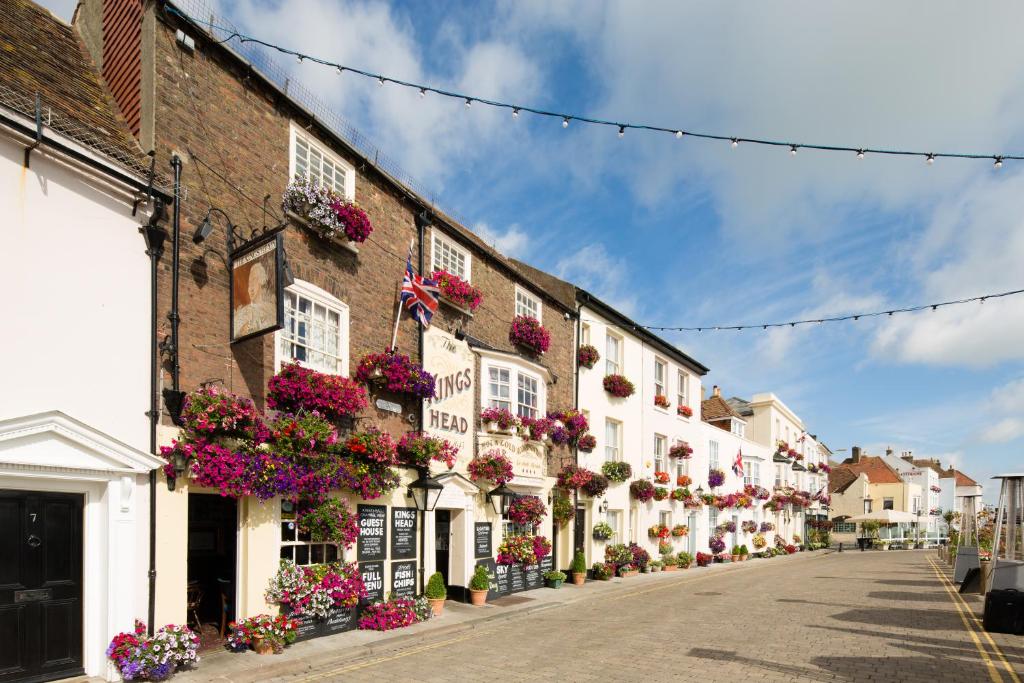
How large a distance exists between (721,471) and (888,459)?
6040 cm

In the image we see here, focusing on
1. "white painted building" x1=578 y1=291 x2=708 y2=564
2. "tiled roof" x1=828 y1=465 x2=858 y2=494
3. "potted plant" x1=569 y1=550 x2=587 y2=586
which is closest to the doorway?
"potted plant" x1=569 y1=550 x2=587 y2=586

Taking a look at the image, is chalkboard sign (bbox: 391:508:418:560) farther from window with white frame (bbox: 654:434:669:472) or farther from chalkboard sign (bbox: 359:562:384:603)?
window with white frame (bbox: 654:434:669:472)

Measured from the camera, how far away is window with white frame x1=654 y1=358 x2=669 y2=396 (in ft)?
92.1

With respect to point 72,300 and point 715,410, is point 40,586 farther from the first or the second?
point 715,410

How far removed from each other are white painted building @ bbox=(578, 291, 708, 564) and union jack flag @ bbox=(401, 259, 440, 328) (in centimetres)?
903

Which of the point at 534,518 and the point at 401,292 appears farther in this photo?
the point at 534,518

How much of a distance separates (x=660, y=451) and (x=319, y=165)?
63.0 feet

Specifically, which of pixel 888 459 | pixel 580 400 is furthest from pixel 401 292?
pixel 888 459

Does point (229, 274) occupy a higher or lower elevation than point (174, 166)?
lower

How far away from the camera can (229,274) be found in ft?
34.3

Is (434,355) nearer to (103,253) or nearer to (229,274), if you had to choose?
(229,274)

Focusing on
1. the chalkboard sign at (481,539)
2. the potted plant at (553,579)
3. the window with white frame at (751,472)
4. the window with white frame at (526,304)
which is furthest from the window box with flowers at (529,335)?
the window with white frame at (751,472)

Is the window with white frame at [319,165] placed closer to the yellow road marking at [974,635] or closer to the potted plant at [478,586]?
the potted plant at [478,586]

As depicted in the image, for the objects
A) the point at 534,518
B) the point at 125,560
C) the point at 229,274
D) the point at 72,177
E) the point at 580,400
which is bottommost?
the point at 534,518
